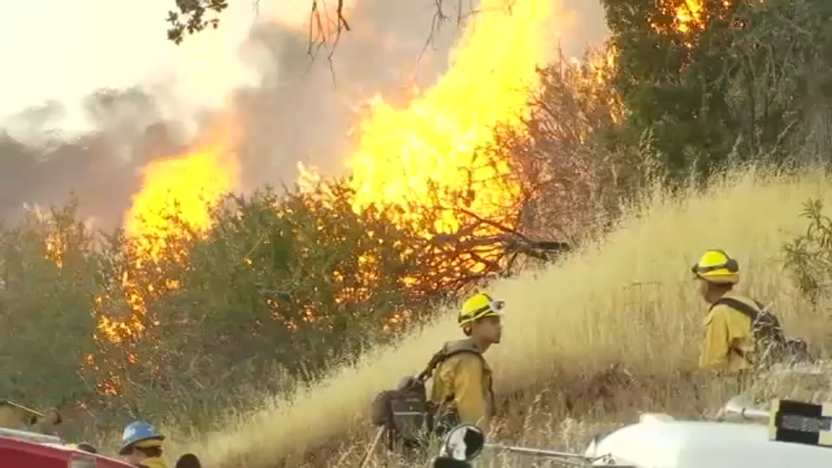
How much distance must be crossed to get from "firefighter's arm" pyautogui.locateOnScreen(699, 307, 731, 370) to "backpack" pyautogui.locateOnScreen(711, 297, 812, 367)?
0.25 ft

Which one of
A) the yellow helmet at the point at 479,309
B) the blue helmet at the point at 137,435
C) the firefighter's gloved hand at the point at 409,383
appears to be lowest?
the blue helmet at the point at 137,435

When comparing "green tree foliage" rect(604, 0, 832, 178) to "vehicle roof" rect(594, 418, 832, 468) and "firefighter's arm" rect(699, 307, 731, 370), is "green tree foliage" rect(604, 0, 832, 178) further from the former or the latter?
"vehicle roof" rect(594, 418, 832, 468)

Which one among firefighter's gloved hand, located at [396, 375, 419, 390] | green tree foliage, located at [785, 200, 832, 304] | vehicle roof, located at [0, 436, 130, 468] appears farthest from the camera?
green tree foliage, located at [785, 200, 832, 304]

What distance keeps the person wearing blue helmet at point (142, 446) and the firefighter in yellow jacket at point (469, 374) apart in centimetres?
149

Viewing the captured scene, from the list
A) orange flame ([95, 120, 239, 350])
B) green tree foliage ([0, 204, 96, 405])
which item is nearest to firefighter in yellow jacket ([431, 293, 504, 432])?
orange flame ([95, 120, 239, 350])

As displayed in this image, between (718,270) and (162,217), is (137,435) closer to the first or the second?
(718,270)

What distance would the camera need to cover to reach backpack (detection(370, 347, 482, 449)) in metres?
8.20

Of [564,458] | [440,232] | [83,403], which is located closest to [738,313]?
[564,458]

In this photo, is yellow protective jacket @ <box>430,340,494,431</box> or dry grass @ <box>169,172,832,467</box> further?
dry grass @ <box>169,172,832,467</box>

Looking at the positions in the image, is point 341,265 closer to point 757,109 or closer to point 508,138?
point 757,109

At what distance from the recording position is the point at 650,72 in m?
18.5

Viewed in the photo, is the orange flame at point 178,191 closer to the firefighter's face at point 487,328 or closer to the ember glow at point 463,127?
the ember glow at point 463,127

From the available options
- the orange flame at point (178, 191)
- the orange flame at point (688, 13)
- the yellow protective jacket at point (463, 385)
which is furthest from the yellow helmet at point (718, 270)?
the orange flame at point (178, 191)

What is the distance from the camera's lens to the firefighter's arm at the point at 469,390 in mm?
7930
